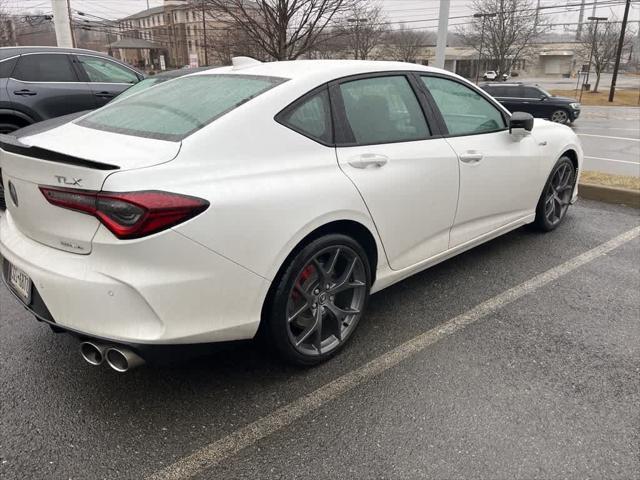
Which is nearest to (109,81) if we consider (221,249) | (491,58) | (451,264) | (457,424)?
(451,264)

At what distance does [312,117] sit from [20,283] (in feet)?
5.30

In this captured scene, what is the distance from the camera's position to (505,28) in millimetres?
38062

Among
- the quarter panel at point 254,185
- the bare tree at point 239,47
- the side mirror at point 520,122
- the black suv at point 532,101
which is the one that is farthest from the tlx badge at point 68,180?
the black suv at point 532,101

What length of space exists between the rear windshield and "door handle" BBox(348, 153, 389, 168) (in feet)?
1.88

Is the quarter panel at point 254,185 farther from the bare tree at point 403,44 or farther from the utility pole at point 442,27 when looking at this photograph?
the bare tree at point 403,44

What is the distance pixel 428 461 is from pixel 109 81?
6.95 meters

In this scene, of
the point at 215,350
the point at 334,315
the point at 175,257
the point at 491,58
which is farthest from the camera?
the point at 491,58

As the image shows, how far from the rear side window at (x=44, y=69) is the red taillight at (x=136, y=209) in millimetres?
5468

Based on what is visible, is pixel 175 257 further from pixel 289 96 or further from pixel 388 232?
pixel 388 232

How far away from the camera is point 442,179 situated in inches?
129

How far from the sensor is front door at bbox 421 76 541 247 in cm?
351

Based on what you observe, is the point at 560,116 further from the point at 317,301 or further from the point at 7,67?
the point at 317,301

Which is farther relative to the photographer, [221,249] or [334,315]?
[334,315]

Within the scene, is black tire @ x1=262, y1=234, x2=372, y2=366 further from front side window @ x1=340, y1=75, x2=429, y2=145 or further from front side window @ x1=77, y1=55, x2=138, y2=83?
front side window @ x1=77, y1=55, x2=138, y2=83
